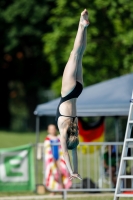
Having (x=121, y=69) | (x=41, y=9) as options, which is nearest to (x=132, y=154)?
(x=121, y=69)

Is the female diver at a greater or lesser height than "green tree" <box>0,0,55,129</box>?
lesser

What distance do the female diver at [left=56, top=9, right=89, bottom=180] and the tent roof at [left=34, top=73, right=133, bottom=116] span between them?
5.07 m

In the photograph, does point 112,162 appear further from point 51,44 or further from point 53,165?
point 51,44

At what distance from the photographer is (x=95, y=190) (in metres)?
14.5

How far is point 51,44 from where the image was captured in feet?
92.4

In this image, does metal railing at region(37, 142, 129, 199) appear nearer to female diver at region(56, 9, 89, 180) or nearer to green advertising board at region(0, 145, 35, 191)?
green advertising board at region(0, 145, 35, 191)

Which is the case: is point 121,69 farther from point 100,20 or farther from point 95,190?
point 95,190

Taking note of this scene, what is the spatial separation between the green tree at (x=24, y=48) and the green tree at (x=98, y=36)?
43.0 feet

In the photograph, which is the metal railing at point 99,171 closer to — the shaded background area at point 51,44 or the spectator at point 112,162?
the spectator at point 112,162

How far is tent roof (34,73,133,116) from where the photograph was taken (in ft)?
47.7

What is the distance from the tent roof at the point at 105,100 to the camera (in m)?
14.5

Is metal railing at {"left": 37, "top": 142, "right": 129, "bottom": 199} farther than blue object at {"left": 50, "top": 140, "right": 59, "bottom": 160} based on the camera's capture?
No

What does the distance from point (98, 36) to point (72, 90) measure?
58.6 ft

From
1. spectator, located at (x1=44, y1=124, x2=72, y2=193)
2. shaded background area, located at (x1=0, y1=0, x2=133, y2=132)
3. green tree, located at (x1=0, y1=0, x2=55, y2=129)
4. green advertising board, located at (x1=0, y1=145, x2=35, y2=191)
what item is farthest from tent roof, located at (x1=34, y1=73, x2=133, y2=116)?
green tree, located at (x1=0, y1=0, x2=55, y2=129)
